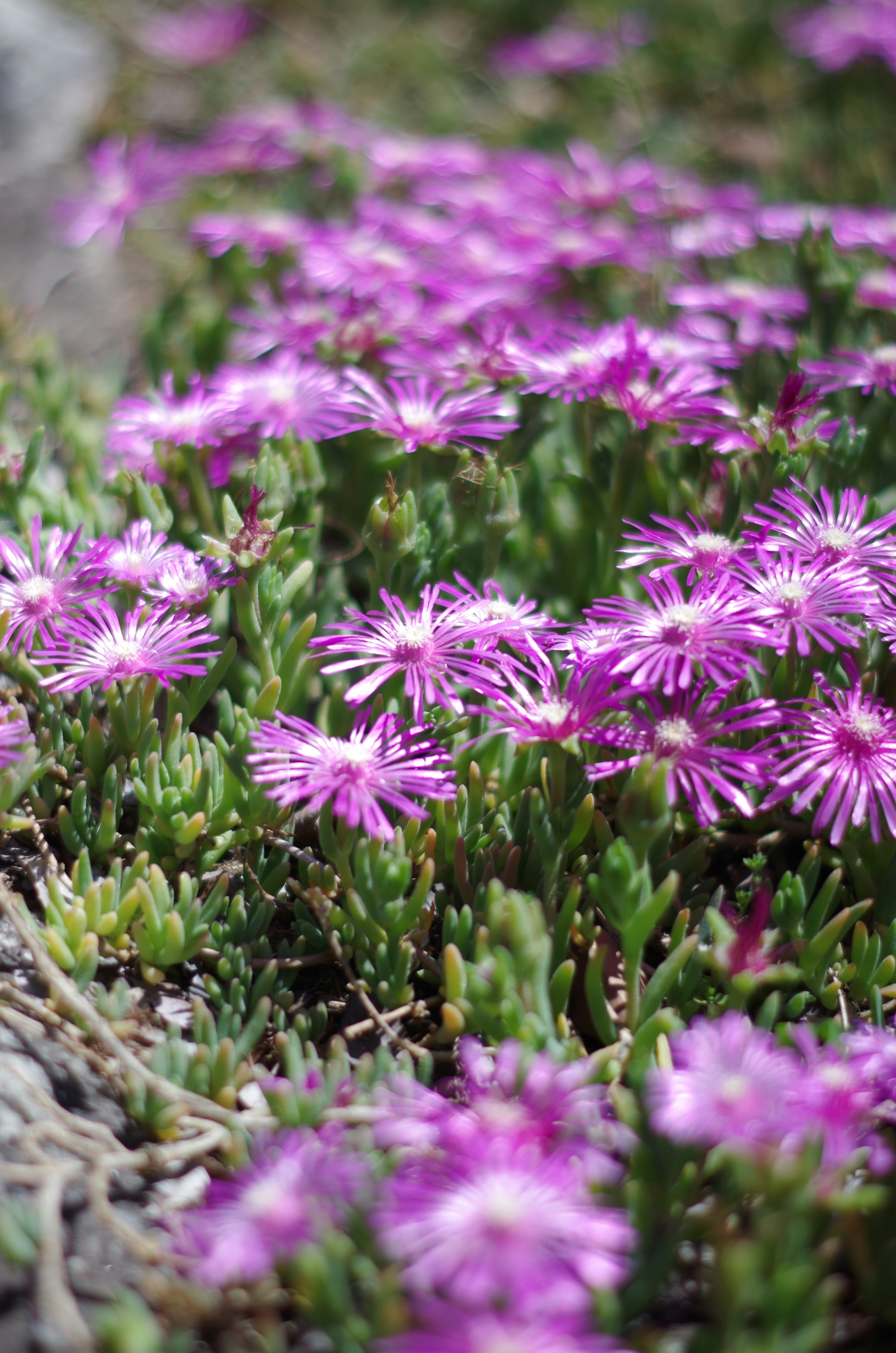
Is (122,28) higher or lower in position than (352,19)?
lower

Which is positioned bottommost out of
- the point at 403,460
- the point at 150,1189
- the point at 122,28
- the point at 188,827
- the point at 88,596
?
the point at 150,1189

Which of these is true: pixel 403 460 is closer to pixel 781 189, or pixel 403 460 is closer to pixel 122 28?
pixel 781 189

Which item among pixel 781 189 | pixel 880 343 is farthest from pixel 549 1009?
pixel 781 189

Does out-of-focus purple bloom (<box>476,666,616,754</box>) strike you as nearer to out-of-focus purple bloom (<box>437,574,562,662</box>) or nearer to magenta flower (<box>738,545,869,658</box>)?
out-of-focus purple bloom (<box>437,574,562,662</box>)

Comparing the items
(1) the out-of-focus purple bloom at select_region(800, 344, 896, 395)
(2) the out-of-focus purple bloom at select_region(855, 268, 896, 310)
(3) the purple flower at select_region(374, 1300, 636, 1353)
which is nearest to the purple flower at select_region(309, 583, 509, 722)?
(3) the purple flower at select_region(374, 1300, 636, 1353)

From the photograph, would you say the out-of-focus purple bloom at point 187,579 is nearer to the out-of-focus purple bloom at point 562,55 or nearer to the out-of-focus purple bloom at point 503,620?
the out-of-focus purple bloom at point 503,620

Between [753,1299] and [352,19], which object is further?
[352,19]
